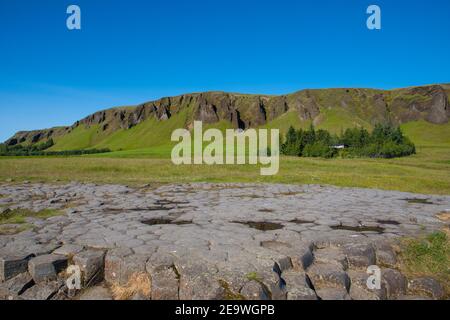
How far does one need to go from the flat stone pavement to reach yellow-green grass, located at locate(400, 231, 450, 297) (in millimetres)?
238

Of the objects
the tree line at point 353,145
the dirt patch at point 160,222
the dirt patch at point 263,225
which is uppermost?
the tree line at point 353,145

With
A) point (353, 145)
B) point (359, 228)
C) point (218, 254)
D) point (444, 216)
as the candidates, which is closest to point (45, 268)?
point (218, 254)

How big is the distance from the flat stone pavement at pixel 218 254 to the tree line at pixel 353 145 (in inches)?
3091

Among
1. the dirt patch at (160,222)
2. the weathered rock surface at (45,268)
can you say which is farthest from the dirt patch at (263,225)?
the weathered rock surface at (45,268)

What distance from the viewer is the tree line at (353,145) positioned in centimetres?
8856

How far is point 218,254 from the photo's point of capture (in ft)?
18.4

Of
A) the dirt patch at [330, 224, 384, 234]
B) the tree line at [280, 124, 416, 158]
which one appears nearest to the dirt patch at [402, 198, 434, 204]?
the dirt patch at [330, 224, 384, 234]

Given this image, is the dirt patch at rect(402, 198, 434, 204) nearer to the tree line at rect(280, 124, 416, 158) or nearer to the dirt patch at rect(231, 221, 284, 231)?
the dirt patch at rect(231, 221, 284, 231)

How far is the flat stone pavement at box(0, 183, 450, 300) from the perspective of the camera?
482 centimetres

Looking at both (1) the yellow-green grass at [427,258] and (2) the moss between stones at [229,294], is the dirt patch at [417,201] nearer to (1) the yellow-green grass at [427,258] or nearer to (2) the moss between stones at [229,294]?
(1) the yellow-green grass at [427,258]

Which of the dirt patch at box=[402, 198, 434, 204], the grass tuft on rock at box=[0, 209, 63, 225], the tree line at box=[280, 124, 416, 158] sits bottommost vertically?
the dirt patch at box=[402, 198, 434, 204]

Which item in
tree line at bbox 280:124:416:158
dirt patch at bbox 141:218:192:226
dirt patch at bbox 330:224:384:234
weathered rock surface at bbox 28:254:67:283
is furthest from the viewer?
tree line at bbox 280:124:416:158

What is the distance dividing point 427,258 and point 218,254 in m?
3.93
